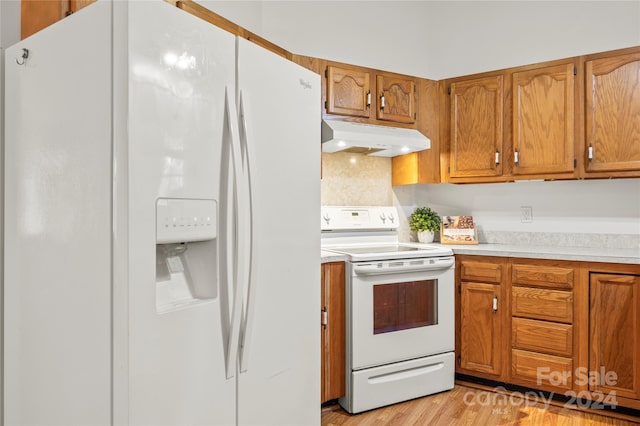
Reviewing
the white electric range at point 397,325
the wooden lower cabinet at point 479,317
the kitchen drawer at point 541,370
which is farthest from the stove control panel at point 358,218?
the kitchen drawer at point 541,370

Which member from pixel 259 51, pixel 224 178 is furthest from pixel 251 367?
pixel 259 51

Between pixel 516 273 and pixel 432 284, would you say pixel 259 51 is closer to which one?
pixel 432 284

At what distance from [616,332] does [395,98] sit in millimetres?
1934

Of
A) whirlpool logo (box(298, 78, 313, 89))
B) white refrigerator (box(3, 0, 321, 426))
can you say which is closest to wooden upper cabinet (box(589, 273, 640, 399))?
white refrigerator (box(3, 0, 321, 426))

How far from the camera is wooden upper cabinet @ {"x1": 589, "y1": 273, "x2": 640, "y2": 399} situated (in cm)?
226

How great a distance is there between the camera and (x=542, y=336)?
249cm

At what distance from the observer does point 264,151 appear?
1.43 m

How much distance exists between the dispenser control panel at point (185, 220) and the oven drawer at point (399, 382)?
1.52 meters

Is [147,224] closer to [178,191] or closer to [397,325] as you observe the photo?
[178,191]

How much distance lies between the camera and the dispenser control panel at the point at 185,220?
111 cm

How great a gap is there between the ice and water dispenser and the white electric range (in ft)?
4.04

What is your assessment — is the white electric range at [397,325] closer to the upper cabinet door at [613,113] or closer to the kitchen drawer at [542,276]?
the kitchen drawer at [542,276]

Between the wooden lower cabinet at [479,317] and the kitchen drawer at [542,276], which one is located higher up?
the kitchen drawer at [542,276]

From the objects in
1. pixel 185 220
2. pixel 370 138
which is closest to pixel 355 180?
pixel 370 138
